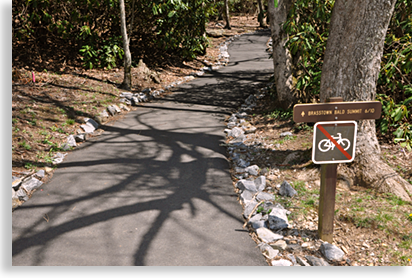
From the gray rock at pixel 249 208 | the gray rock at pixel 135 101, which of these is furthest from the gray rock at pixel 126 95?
the gray rock at pixel 249 208

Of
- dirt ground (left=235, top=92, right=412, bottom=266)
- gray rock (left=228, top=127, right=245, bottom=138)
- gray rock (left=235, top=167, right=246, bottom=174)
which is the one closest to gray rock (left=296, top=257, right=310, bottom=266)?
dirt ground (left=235, top=92, right=412, bottom=266)

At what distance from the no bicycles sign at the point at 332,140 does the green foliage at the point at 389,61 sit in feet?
7.43

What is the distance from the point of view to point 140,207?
4359mm

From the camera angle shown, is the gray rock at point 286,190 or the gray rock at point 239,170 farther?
the gray rock at point 239,170

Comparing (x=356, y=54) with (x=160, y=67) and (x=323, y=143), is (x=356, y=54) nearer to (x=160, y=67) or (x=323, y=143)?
(x=323, y=143)

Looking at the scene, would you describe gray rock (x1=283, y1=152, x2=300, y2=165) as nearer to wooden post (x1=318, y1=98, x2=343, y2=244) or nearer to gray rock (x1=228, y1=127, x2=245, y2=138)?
gray rock (x1=228, y1=127, x2=245, y2=138)

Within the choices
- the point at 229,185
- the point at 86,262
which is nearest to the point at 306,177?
the point at 229,185

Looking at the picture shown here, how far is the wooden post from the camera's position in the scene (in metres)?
3.49

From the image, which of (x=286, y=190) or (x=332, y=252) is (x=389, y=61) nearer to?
(x=286, y=190)

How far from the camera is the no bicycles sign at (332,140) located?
3391mm

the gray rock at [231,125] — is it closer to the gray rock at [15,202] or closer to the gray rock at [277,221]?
the gray rock at [277,221]

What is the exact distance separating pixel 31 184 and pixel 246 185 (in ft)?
10.5
